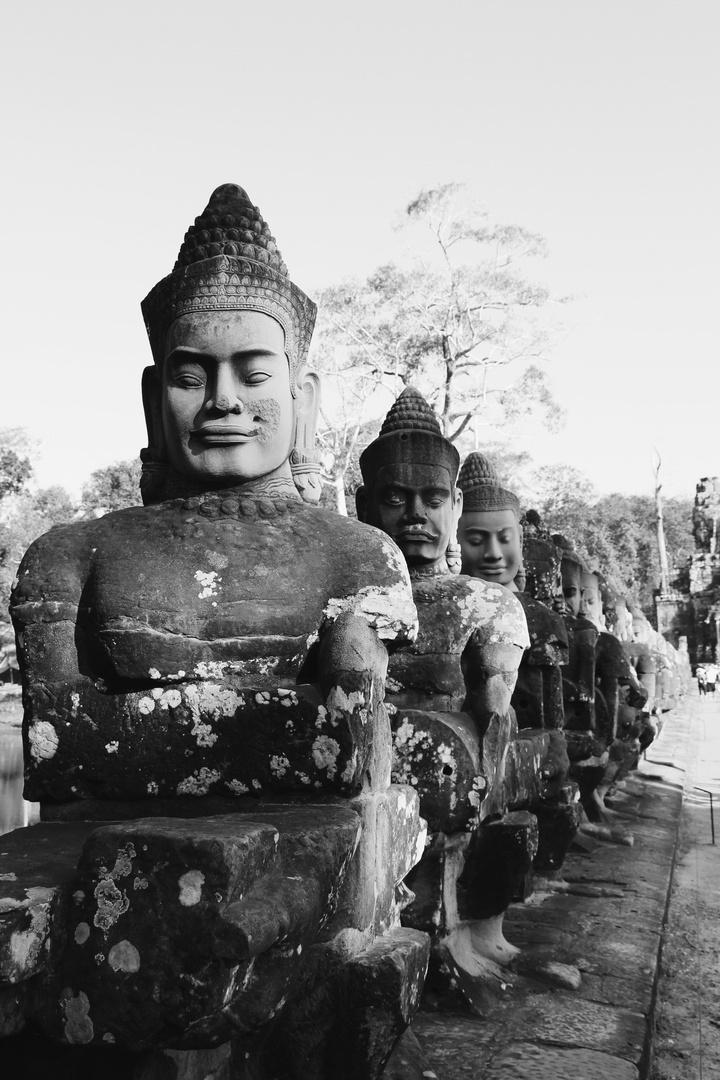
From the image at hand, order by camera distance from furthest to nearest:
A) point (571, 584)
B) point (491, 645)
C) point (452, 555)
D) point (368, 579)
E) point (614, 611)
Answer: point (614, 611)
point (571, 584)
point (452, 555)
point (491, 645)
point (368, 579)

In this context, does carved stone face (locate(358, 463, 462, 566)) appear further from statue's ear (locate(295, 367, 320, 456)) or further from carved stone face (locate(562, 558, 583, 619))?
carved stone face (locate(562, 558, 583, 619))

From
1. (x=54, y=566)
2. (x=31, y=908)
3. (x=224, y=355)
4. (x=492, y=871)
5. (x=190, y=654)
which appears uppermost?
(x=224, y=355)

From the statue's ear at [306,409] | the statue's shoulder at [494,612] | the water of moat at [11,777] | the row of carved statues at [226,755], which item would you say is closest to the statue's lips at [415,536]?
the statue's shoulder at [494,612]

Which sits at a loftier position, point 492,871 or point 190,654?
point 190,654

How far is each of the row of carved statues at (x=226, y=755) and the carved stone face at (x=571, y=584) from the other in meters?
5.98

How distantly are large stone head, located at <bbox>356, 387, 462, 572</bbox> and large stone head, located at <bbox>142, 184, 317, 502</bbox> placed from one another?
1500 millimetres

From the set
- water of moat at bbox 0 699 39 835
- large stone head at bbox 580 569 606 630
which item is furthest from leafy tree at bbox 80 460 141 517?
large stone head at bbox 580 569 606 630

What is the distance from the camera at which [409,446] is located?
5.05m

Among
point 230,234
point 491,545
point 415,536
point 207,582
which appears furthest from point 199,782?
point 491,545

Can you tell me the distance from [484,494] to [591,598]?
563cm

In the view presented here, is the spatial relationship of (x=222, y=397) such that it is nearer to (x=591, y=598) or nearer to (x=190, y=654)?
(x=190, y=654)

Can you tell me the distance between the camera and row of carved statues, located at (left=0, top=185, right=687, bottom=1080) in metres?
2.14

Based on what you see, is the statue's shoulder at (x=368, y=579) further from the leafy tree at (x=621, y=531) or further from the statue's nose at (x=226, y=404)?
the leafy tree at (x=621, y=531)

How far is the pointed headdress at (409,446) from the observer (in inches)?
199
